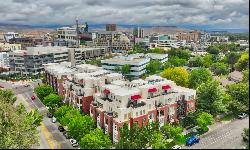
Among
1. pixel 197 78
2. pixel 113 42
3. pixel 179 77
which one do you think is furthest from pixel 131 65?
pixel 113 42

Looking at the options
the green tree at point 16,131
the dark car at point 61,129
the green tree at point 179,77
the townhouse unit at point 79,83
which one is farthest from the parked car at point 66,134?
the green tree at point 179,77

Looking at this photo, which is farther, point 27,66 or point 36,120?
Result: point 27,66

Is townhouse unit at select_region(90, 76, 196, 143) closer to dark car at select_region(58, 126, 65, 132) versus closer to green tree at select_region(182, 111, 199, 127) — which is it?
green tree at select_region(182, 111, 199, 127)

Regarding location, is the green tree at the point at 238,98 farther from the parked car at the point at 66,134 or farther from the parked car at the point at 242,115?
the parked car at the point at 66,134

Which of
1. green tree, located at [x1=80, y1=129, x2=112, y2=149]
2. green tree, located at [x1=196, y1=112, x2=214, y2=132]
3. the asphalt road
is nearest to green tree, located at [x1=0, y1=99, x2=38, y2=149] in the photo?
green tree, located at [x1=80, y1=129, x2=112, y2=149]

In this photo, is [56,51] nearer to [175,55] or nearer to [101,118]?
[175,55]

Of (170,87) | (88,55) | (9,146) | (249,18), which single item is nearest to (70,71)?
(170,87)

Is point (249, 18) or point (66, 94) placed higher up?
point (249, 18)

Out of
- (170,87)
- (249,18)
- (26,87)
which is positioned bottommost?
(26,87)
